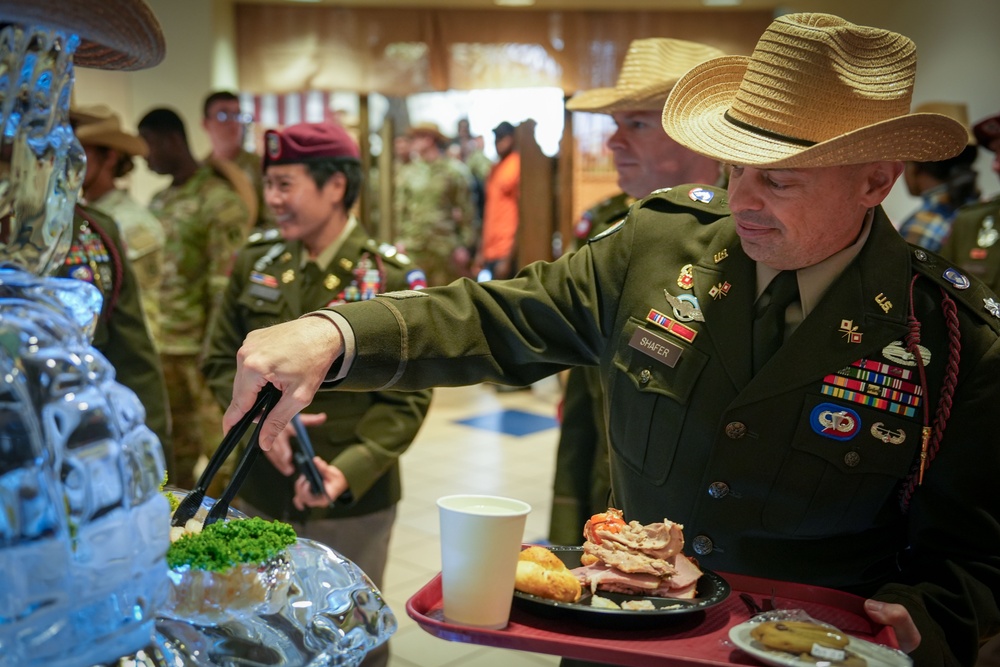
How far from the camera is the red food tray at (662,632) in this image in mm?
1082

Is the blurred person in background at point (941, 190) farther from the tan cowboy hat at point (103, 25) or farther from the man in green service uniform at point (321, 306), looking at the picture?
the tan cowboy hat at point (103, 25)

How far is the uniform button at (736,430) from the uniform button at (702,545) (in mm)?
162

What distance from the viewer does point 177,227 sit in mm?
4555

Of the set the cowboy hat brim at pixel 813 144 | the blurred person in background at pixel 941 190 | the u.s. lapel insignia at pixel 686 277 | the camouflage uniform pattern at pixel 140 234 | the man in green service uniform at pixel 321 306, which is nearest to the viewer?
the cowboy hat brim at pixel 813 144

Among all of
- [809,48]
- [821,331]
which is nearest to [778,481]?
[821,331]

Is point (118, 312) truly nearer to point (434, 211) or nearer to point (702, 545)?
point (702, 545)

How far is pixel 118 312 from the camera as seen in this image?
2.86 meters

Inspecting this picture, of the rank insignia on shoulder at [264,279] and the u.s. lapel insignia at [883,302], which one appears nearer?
the u.s. lapel insignia at [883,302]

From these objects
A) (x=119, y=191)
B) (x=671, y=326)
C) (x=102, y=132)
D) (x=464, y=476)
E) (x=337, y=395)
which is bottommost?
(x=464, y=476)

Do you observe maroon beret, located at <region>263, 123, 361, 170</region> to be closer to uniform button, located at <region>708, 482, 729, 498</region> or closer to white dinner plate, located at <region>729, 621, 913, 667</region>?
uniform button, located at <region>708, 482, 729, 498</region>

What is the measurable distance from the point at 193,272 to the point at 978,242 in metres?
3.47

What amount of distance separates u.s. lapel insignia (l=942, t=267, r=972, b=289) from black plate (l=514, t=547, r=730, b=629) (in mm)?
629

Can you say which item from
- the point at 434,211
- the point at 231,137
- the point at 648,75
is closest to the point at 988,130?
the point at 648,75

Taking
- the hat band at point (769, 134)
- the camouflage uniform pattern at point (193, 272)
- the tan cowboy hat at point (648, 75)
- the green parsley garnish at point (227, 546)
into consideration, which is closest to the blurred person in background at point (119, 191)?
the camouflage uniform pattern at point (193, 272)
